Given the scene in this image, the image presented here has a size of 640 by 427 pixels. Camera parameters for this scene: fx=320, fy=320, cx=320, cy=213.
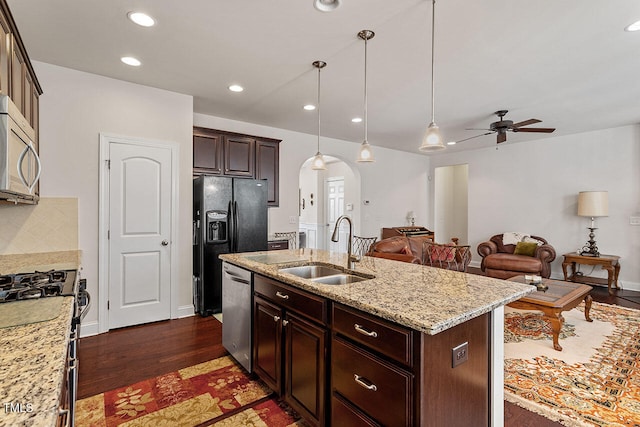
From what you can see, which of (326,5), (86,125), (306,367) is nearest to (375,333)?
(306,367)

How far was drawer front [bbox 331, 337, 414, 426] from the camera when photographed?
130cm

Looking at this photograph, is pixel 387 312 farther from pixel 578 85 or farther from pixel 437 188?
pixel 437 188

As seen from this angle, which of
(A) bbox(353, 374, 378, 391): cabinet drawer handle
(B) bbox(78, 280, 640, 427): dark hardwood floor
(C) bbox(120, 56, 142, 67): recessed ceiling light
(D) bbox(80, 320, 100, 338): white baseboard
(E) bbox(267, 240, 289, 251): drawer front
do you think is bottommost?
(B) bbox(78, 280, 640, 427): dark hardwood floor

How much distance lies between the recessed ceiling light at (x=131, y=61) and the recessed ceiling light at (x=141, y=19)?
64 cm

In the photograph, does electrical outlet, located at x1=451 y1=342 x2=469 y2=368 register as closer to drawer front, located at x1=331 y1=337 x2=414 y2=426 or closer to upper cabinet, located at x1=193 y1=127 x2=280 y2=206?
drawer front, located at x1=331 y1=337 x2=414 y2=426

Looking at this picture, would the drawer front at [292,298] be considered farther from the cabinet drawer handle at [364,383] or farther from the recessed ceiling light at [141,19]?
the recessed ceiling light at [141,19]

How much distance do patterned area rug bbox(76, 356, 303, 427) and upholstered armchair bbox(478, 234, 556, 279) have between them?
4.57 metres

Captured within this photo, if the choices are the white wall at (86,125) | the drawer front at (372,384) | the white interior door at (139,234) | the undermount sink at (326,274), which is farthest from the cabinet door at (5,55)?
the drawer front at (372,384)

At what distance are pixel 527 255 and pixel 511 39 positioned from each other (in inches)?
171

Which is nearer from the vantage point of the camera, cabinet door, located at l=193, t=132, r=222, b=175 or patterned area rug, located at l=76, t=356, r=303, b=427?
patterned area rug, located at l=76, t=356, r=303, b=427

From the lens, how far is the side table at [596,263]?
5.01m

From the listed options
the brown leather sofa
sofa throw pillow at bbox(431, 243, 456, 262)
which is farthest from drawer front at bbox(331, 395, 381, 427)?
sofa throw pillow at bbox(431, 243, 456, 262)

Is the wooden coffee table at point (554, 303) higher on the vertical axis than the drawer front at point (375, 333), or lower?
lower

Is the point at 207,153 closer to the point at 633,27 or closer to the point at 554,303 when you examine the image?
the point at 554,303
